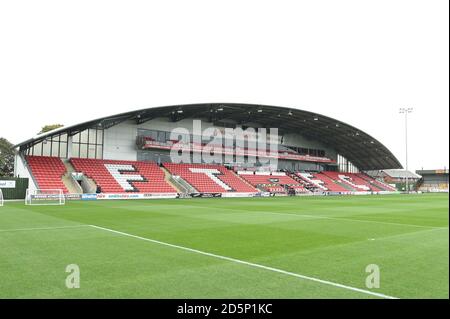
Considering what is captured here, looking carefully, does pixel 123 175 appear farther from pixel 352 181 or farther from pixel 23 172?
pixel 352 181

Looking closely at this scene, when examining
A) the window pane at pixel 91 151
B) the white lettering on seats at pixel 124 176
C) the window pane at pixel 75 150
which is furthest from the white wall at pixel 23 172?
the white lettering on seats at pixel 124 176

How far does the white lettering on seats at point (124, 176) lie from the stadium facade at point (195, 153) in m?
0.11

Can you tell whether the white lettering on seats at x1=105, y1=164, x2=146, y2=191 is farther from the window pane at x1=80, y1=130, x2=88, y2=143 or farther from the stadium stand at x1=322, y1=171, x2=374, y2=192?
the stadium stand at x1=322, y1=171, x2=374, y2=192

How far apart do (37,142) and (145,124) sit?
13560 mm

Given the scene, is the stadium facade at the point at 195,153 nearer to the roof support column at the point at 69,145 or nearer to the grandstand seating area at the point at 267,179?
the grandstand seating area at the point at 267,179

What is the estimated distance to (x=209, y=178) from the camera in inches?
1909

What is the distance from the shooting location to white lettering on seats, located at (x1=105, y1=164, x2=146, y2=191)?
40.4 meters

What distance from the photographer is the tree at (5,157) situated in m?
63.3

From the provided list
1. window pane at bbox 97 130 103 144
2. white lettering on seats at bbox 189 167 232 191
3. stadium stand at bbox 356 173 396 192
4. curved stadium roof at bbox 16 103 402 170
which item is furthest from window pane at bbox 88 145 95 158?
stadium stand at bbox 356 173 396 192
